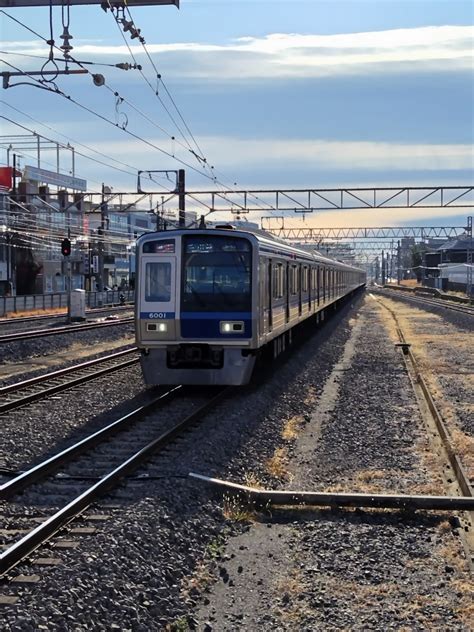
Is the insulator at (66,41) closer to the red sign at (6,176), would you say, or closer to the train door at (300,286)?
the train door at (300,286)

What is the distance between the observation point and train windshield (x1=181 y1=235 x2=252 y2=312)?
513 inches

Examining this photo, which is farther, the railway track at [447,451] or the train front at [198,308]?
the train front at [198,308]

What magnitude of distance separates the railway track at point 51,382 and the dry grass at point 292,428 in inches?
154

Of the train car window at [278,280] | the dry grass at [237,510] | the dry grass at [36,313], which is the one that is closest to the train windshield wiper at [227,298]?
the train car window at [278,280]

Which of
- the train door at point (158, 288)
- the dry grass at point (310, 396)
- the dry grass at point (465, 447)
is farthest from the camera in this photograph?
the dry grass at point (310, 396)

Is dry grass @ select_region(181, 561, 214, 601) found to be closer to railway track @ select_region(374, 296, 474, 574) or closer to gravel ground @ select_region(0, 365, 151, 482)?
railway track @ select_region(374, 296, 474, 574)

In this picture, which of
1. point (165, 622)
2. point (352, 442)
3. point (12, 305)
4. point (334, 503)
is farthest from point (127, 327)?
point (165, 622)

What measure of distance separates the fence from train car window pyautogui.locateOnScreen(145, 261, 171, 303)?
30.8 meters

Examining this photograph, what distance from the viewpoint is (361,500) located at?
7.20 meters

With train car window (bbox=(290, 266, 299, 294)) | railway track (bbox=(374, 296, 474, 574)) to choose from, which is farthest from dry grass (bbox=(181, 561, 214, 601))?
train car window (bbox=(290, 266, 299, 294))

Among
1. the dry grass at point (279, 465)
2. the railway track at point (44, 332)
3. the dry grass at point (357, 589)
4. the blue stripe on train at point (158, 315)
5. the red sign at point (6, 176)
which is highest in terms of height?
the red sign at point (6, 176)

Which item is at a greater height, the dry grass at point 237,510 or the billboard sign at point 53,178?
the billboard sign at point 53,178

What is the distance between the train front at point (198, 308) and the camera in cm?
1295

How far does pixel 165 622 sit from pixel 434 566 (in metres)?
2.10
